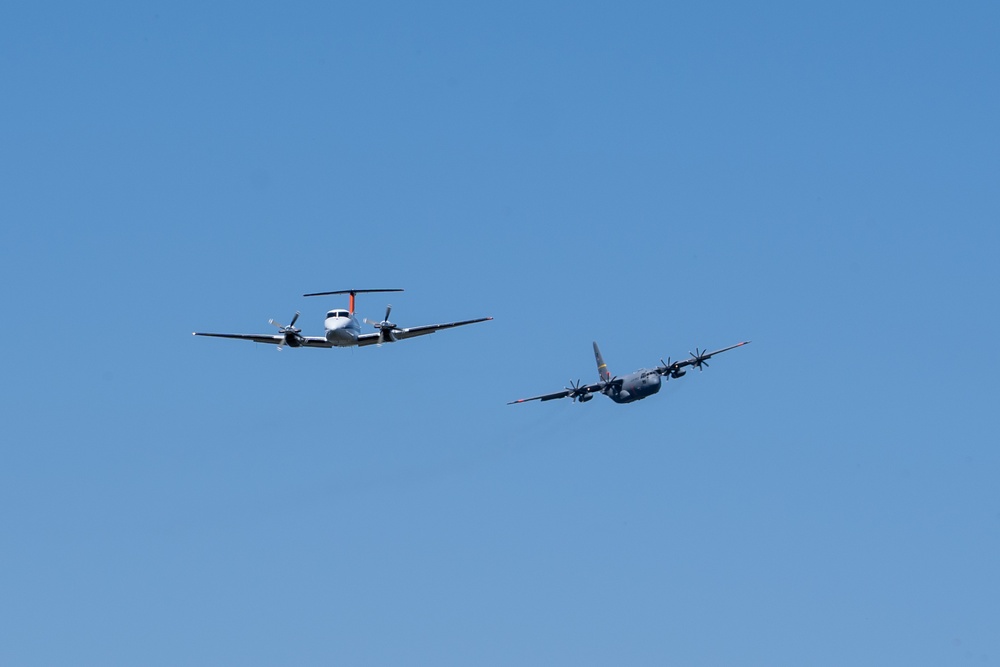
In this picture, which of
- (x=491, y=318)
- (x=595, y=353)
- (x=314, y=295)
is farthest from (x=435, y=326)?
(x=595, y=353)

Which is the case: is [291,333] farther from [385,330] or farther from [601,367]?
[601,367]

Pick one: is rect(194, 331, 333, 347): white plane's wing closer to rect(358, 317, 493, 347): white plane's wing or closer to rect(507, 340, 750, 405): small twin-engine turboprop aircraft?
rect(358, 317, 493, 347): white plane's wing

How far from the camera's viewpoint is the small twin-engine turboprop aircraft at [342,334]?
102 metres

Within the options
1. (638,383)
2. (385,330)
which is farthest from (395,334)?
(638,383)

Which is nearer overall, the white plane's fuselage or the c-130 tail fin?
the white plane's fuselage

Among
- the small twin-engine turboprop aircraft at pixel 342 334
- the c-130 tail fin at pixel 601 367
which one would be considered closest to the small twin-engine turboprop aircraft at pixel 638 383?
the c-130 tail fin at pixel 601 367

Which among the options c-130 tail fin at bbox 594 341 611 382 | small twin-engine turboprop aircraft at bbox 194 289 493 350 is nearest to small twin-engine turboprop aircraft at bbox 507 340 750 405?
c-130 tail fin at bbox 594 341 611 382

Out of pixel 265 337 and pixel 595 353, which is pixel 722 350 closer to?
pixel 595 353

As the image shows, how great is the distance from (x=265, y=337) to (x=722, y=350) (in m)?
67.1

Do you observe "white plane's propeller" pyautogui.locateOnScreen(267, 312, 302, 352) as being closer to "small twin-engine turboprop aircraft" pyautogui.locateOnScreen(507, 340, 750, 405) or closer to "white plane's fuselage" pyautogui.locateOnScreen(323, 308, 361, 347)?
"white plane's fuselage" pyautogui.locateOnScreen(323, 308, 361, 347)

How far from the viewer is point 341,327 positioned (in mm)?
102062

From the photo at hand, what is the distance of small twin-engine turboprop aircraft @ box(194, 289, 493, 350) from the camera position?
102 m

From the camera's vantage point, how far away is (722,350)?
159 m

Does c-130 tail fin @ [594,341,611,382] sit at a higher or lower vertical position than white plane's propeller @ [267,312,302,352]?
higher
